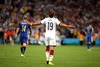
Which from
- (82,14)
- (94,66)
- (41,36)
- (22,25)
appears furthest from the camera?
(82,14)

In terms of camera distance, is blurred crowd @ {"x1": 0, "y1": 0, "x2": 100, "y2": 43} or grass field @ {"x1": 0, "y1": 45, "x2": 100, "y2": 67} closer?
grass field @ {"x1": 0, "y1": 45, "x2": 100, "y2": 67}

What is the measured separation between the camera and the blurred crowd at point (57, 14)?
44312 millimetres

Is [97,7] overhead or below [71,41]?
overhead

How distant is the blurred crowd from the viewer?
44312 millimetres

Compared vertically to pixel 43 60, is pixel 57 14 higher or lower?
higher

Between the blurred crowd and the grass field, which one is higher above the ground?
the blurred crowd

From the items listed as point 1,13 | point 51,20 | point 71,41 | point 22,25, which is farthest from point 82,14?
point 51,20

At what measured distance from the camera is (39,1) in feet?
157

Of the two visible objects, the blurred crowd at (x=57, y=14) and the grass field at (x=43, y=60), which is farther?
the blurred crowd at (x=57, y=14)

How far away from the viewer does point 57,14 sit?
1815 inches

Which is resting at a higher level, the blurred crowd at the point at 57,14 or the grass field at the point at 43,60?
the blurred crowd at the point at 57,14

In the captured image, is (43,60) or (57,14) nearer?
(43,60)

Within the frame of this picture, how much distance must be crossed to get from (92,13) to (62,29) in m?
4.66

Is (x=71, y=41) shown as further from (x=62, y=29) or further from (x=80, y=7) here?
(x=80, y=7)
